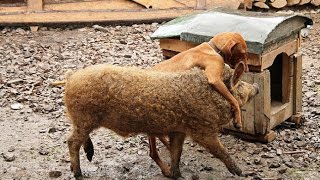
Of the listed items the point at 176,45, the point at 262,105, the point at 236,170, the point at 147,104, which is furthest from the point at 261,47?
the point at 147,104

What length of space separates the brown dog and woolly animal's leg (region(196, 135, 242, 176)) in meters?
0.25

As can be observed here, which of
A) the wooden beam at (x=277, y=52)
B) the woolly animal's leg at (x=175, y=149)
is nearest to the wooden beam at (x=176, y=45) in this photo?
the wooden beam at (x=277, y=52)

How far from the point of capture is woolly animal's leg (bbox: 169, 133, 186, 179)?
597 cm

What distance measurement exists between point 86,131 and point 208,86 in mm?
1203

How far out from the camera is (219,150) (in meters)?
5.82

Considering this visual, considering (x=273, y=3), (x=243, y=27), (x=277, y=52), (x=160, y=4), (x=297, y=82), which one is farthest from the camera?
(x=273, y=3)

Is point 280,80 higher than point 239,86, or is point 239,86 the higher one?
point 239,86

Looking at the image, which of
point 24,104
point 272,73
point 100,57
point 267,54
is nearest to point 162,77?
point 267,54

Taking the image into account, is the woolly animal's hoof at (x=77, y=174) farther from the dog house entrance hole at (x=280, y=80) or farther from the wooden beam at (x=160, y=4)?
the wooden beam at (x=160, y=4)

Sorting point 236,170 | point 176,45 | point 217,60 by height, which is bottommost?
point 236,170

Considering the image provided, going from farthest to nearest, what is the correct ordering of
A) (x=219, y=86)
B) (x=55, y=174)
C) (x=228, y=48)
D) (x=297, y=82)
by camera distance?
(x=297, y=82) < (x=55, y=174) < (x=228, y=48) < (x=219, y=86)

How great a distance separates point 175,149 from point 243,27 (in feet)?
5.13

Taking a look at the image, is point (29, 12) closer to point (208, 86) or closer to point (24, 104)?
point (24, 104)

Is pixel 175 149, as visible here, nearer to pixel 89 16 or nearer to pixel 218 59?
pixel 218 59
